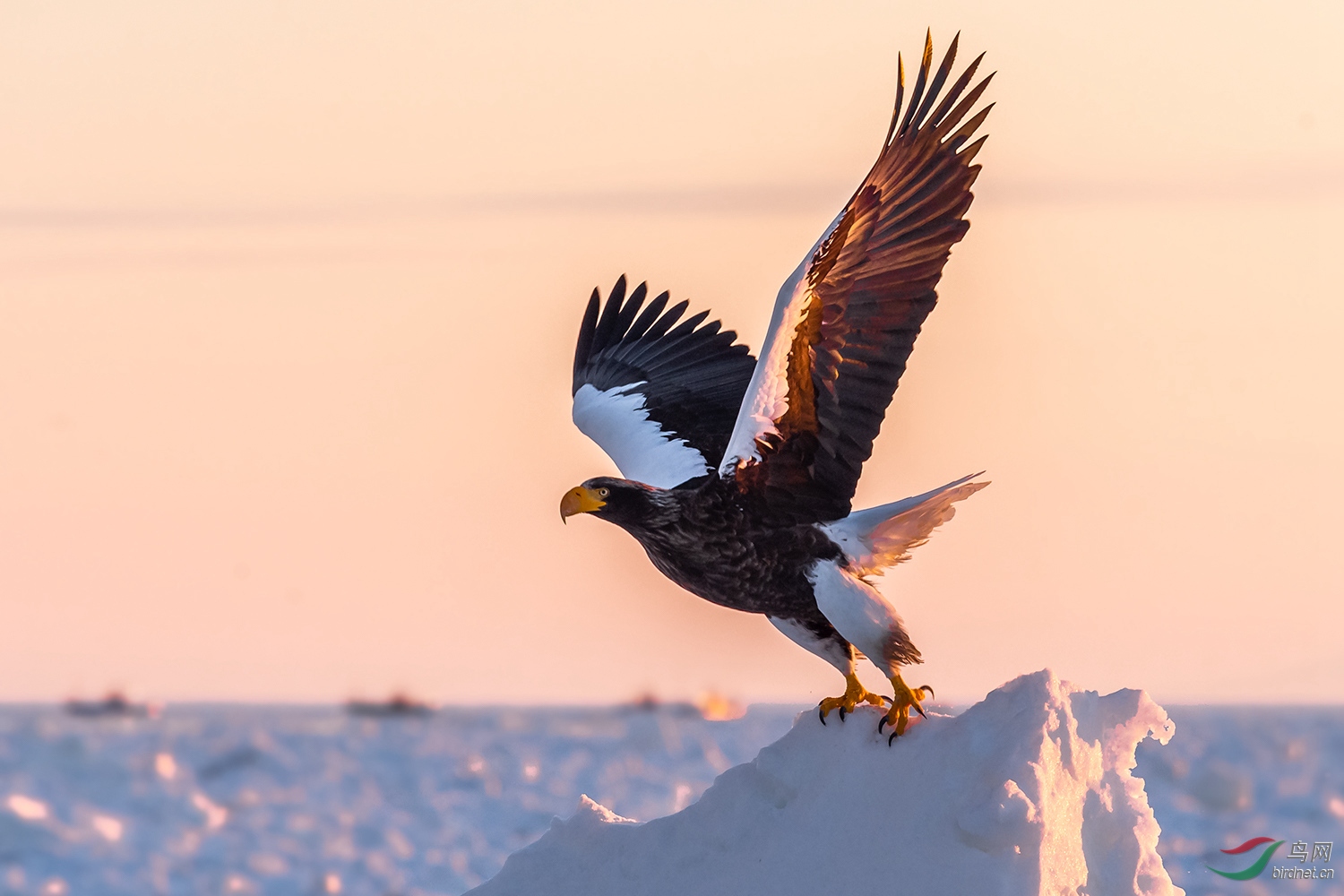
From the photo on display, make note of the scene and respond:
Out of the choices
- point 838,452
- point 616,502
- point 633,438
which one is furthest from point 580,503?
point 633,438

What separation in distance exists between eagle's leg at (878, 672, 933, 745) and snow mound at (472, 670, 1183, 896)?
6 cm

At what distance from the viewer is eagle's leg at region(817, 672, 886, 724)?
659 cm

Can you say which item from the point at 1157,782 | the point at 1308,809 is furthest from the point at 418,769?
the point at 1308,809

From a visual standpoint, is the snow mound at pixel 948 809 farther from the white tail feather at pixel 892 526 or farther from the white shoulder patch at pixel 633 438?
the white shoulder patch at pixel 633 438

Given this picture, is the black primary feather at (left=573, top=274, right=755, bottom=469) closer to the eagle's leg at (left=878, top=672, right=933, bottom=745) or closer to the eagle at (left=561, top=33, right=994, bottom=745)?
the eagle at (left=561, top=33, right=994, bottom=745)

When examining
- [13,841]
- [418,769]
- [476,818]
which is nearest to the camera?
[13,841]

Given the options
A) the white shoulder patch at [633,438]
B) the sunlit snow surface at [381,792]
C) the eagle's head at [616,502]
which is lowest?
the sunlit snow surface at [381,792]

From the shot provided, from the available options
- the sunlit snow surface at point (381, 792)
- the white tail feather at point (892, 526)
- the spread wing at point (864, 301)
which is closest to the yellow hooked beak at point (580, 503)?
the spread wing at point (864, 301)

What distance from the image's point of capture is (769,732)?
2839 centimetres

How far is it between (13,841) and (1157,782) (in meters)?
20.3

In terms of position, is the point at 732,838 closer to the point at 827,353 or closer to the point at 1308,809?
the point at 827,353

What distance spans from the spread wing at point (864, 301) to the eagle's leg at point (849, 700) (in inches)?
33.8

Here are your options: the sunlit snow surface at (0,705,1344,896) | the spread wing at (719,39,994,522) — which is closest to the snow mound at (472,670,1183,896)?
the spread wing at (719,39,994,522)

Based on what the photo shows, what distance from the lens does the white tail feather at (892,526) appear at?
6652 mm
